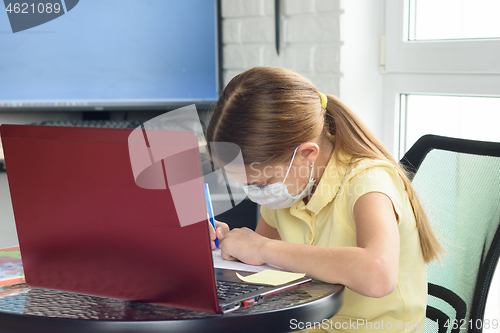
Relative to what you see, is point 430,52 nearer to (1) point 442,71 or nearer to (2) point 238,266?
(1) point 442,71

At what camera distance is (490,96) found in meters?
1.41

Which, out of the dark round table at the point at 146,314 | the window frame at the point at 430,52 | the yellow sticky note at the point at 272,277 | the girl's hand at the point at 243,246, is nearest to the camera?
the dark round table at the point at 146,314

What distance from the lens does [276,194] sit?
937 millimetres

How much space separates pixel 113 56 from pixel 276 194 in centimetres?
117

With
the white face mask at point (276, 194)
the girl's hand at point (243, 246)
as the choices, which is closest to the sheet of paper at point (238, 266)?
the girl's hand at point (243, 246)

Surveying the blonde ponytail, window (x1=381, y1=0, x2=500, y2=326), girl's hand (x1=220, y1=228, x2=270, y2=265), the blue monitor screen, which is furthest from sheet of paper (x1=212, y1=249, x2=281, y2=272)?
the blue monitor screen

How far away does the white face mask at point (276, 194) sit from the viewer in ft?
3.04

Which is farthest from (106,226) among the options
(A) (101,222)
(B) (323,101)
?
(B) (323,101)

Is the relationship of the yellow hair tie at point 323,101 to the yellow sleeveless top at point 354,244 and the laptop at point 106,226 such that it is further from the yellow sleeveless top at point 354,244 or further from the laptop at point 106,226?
the laptop at point 106,226

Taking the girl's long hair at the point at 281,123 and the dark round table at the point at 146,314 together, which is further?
the girl's long hair at the point at 281,123

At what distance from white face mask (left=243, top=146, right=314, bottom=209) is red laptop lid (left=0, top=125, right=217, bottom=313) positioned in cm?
35

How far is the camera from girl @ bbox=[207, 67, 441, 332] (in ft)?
2.66

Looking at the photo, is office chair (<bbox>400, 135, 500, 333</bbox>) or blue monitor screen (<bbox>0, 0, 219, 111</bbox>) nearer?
office chair (<bbox>400, 135, 500, 333</bbox>)

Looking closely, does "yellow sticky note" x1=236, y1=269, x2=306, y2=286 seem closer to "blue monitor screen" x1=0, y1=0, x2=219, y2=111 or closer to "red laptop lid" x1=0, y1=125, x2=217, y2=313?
"red laptop lid" x1=0, y1=125, x2=217, y2=313
